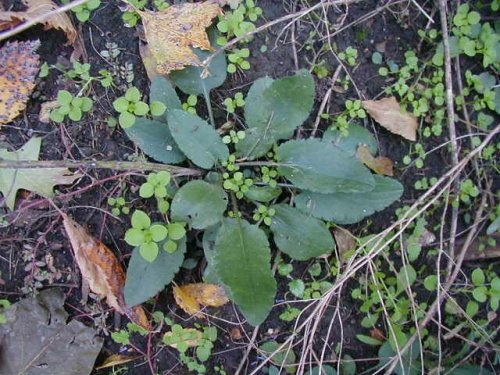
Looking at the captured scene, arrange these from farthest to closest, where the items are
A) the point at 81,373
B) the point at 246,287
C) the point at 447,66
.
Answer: the point at 447,66 → the point at 81,373 → the point at 246,287

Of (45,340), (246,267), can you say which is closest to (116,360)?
(45,340)

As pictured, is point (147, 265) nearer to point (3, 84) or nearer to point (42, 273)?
point (42, 273)

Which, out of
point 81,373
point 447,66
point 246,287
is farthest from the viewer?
point 447,66

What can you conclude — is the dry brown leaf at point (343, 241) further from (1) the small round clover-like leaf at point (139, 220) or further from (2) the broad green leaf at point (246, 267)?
(1) the small round clover-like leaf at point (139, 220)

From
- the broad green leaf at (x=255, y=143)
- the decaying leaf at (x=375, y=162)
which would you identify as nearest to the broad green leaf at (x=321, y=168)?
the broad green leaf at (x=255, y=143)

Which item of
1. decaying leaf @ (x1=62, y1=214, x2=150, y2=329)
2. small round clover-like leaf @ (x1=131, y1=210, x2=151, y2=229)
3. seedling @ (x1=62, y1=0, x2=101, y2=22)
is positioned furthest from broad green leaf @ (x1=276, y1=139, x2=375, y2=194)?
seedling @ (x1=62, y1=0, x2=101, y2=22)

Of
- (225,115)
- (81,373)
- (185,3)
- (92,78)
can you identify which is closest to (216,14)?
(185,3)

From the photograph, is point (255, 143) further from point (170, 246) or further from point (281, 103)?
point (170, 246)

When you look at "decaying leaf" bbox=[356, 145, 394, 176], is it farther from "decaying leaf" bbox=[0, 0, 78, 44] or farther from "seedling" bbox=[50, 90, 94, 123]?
"decaying leaf" bbox=[0, 0, 78, 44]
